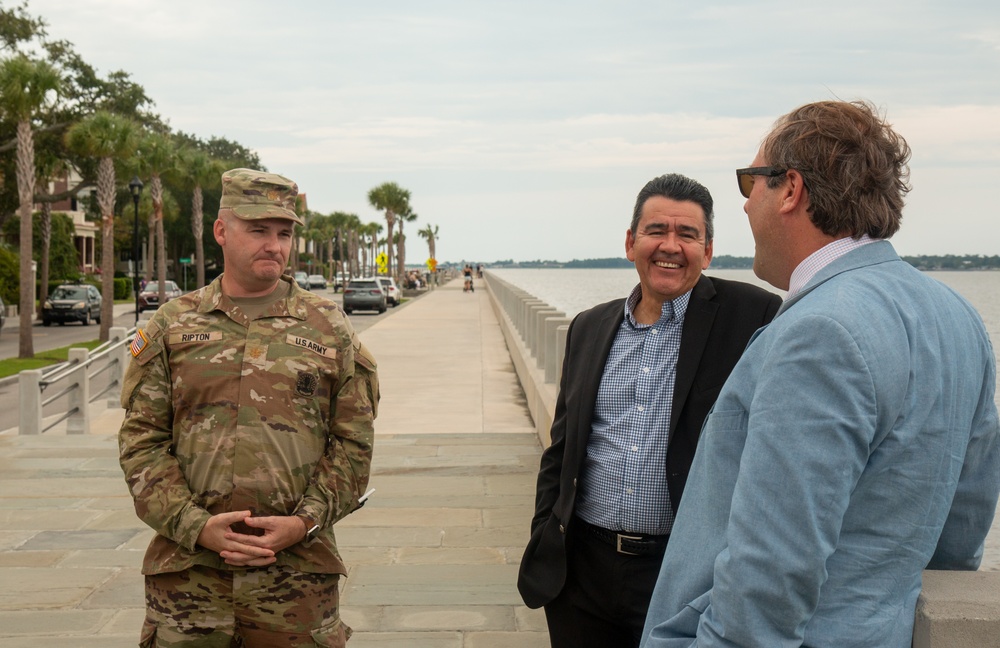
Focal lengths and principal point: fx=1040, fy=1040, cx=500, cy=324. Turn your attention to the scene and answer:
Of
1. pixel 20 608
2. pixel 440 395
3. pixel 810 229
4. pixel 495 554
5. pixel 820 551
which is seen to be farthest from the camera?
pixel 440 395

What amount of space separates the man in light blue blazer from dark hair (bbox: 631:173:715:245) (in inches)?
51.3

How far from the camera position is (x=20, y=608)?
5.26m

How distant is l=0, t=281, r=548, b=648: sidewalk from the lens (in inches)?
197

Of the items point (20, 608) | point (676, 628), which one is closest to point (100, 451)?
point (20, 608)

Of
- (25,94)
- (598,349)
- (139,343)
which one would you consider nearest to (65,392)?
(139,343)

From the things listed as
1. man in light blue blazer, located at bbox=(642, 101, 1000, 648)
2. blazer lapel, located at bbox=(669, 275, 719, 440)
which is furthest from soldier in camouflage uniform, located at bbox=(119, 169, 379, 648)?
man in light blue blazer, located at bbox=(642, 101, 1000, 648)

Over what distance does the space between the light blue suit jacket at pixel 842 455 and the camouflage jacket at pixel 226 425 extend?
1451mm

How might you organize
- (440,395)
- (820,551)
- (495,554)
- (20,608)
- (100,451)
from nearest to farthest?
(820,551) → (20,608) → (495,554) → (100,451) → (440,395)

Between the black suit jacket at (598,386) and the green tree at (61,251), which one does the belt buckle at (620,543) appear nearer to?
the black suit jacket at (598,386)

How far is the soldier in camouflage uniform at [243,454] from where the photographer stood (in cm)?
287

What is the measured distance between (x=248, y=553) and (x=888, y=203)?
6.15ft

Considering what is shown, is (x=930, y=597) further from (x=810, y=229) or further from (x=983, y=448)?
(x=810, y=229)

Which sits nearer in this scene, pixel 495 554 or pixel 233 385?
pixel 233 385

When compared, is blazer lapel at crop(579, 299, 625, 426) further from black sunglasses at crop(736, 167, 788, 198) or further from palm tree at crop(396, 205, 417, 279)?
palm tree at crop(396, 205, 417, 279)
